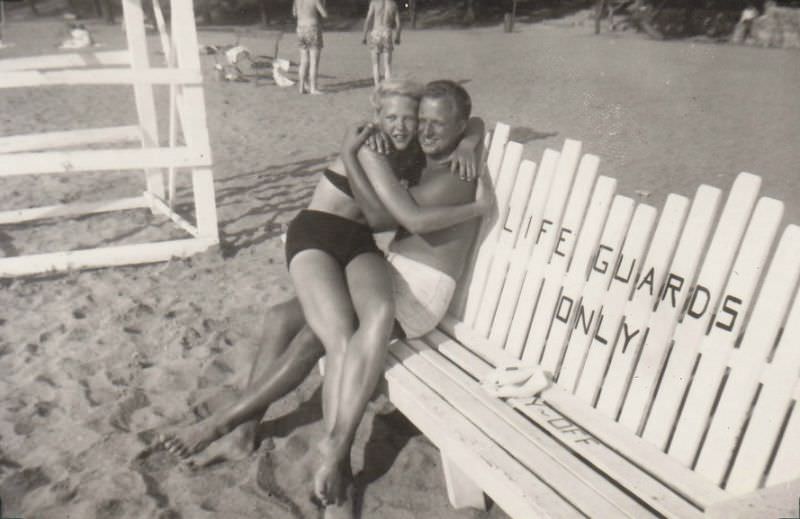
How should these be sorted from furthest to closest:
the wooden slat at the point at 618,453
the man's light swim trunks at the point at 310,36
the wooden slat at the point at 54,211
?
the man's light swim trunks at the point at 310,36, the wooden slat at the point at 54,211, the wooden slat at the point at 618,453

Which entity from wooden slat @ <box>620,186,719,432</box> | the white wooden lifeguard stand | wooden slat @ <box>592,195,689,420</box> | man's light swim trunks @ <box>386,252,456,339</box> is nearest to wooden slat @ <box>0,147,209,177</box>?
the white wooden lifeguard stand

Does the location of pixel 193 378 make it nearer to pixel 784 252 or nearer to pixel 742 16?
pixel 784 252

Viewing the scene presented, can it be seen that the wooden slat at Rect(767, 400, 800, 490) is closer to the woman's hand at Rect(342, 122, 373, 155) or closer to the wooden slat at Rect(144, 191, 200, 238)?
the woman's hand at Rect(342, 122, 373, 155)

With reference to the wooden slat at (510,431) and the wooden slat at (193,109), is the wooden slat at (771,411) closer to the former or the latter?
the wooden slat at (510,431)

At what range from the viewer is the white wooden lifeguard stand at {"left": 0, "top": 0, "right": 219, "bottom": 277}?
4.62 metres

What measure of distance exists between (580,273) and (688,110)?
29.0 feet

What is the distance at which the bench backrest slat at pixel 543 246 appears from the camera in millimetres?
3053

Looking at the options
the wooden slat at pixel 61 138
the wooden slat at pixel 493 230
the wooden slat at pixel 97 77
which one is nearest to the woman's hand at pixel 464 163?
the wooden slat at pixel 493 230

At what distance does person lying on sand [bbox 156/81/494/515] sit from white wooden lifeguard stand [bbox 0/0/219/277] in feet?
6.32

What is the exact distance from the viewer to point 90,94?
12359 mm

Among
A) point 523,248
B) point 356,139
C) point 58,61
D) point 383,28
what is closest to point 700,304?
point 523,248

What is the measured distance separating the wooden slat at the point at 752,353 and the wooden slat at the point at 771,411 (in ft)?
0.12

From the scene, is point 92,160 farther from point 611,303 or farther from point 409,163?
point 611,303

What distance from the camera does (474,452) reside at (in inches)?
97.3
